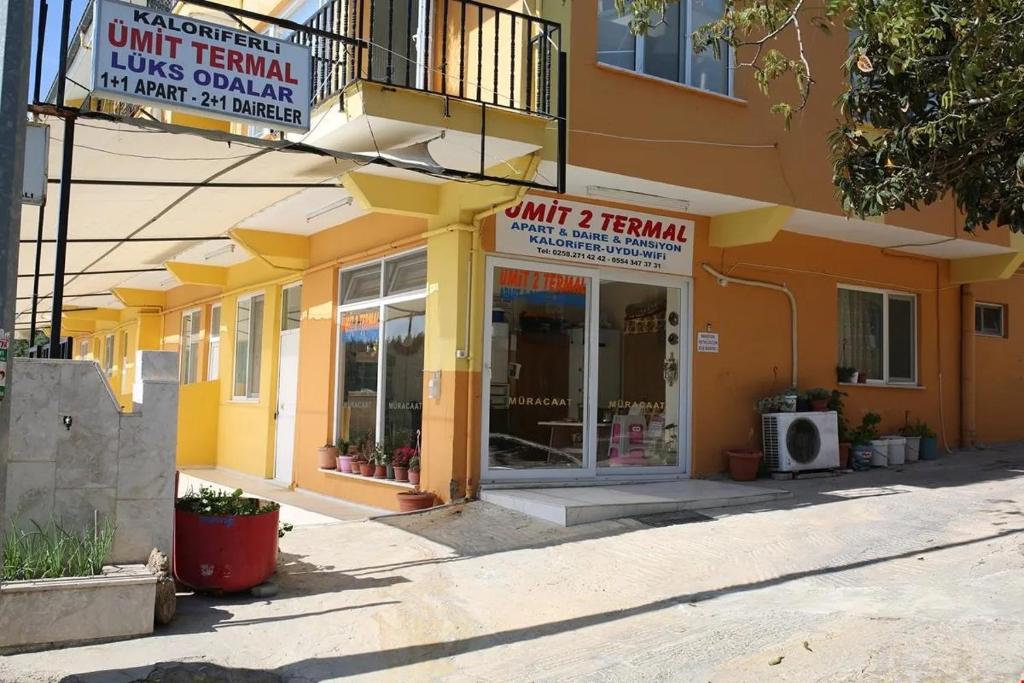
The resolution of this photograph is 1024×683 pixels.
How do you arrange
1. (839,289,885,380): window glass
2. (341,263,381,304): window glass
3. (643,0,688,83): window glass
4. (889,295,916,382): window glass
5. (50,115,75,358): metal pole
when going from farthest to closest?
(889,295,916,382): window glass → (839,289,885,380): window glass → (341,263,381,304): window glass → (643,0,688,83): window glass → (50,115,75,358): metal pole

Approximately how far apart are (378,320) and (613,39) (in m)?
4.24

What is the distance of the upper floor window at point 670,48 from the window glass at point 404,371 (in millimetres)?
3375

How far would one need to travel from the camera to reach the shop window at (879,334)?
12.5 meters

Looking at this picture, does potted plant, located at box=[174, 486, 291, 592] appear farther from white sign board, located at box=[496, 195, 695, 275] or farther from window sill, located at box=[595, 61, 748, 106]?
window sill, located at box=[595, 61, 748, 106]

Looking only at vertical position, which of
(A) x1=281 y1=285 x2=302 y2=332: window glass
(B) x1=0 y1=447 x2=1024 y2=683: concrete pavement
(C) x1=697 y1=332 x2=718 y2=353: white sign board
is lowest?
(B) x1=0 y1=447 x2=1024 y2=683: concrete pavement

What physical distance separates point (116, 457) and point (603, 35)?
614 cm

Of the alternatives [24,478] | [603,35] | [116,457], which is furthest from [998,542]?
[24,478]

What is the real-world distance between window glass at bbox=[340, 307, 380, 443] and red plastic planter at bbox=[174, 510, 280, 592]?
4555 mm

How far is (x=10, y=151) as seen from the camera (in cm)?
381

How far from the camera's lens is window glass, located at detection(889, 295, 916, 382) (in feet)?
43.3

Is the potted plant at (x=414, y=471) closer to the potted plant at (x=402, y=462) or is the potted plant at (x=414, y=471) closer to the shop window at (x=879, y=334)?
the potted plant at (x=402, y=462)

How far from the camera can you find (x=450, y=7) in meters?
9.16

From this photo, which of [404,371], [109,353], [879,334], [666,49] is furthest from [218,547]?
[109,353]

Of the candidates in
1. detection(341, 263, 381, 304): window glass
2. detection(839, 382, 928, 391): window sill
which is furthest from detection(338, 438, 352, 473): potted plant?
detection(839, 382, 928, 391): window sill
